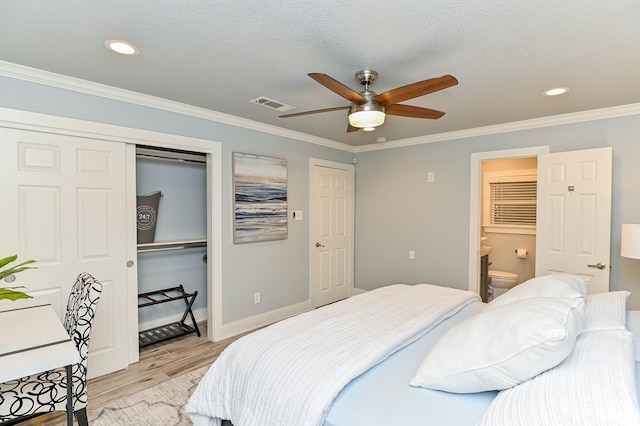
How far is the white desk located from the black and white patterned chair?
114 mm

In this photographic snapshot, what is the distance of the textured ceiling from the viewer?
64.8 inches

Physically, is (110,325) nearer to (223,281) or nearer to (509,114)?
(223,281)

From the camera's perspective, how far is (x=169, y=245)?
3510 mm

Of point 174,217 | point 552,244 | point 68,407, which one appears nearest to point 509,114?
point 552,244

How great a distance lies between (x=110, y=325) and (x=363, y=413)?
249cm

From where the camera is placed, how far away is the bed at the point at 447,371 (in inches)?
40.2

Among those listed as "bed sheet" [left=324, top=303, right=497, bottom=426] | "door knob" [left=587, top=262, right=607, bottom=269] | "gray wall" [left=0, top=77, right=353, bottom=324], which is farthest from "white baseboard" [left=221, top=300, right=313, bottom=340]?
"door knob" [left=587, top=262, right=607, bottom=269]

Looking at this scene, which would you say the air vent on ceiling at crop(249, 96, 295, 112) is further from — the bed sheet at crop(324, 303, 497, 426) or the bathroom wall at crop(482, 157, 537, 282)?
the bathroom wall at crop(482, 157, 537, 282)

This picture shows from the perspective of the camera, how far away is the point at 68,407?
1.55 m

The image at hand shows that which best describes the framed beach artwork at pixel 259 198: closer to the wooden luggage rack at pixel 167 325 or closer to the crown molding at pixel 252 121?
the crown molding at pixel 252 121

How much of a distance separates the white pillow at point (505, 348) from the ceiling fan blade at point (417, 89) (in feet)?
4.05

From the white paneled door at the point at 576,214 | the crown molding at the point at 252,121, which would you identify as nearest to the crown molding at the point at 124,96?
the crown molding at the point at 252,121

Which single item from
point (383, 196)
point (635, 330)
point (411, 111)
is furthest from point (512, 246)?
point (411, 111)

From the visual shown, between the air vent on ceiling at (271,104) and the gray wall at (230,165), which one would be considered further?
the air vent on ceiling at (271,104)
